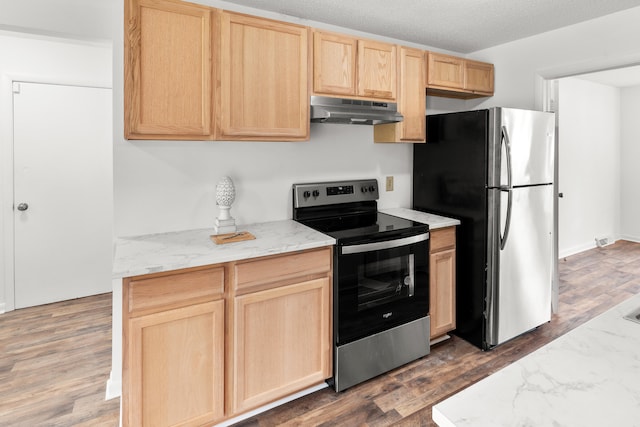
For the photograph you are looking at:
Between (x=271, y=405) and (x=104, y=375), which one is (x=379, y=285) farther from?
(x=104, y=375)

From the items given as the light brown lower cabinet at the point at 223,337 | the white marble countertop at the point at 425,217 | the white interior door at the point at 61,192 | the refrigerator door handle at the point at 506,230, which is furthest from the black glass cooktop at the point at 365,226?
the white interior door at the point at 61,192

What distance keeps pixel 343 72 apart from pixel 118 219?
5.36 feet

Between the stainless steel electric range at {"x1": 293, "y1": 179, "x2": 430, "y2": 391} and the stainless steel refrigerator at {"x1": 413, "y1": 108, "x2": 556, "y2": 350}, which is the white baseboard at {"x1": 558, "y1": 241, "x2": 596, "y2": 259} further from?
the stainless steel electric range at {"x1": 293, "y1": 179, "x2": 430, "y2": 391}

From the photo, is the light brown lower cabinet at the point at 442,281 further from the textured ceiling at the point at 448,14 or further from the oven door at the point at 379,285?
the textured ceiling at the point at 448,14

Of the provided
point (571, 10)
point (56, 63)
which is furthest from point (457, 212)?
point (56, 63)

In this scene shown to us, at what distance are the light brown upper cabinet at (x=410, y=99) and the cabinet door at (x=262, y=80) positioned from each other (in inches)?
30.6

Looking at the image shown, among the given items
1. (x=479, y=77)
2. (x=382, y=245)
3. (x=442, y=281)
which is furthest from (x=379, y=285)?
(x=479, y=77)

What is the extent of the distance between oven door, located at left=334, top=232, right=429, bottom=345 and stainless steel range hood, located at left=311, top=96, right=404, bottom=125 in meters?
0.80

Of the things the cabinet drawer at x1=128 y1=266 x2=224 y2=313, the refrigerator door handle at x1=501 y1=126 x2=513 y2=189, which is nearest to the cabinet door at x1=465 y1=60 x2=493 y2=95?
the refrigerator door handle at x1=501 y1=126 x2=513 y2=189

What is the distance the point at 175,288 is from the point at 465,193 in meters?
2.02

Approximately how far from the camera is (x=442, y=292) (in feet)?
8.70

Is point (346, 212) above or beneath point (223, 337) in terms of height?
above

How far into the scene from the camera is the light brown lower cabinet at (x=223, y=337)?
163 cm

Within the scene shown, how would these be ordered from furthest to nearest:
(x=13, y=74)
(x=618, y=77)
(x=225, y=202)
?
(x=618, y=77), (x=13, y=74), (x=225, y=202)
